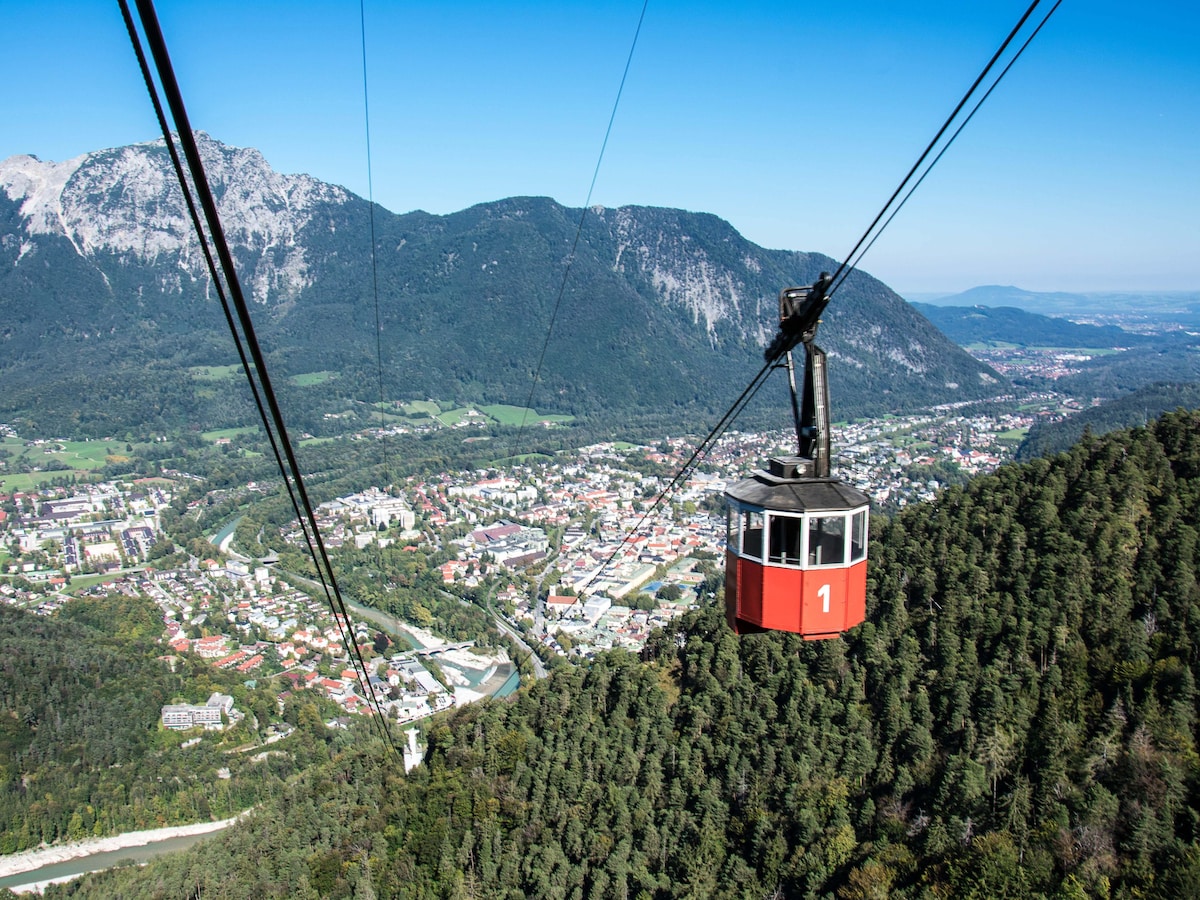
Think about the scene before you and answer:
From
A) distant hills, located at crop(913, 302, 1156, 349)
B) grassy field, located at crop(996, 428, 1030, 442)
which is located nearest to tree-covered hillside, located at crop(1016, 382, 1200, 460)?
grassy field, located at crop(996, 428, 1030, 442)

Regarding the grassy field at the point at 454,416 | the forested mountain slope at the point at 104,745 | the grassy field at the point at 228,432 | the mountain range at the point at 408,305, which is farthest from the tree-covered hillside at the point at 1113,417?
the grassy field at the point at 228,432

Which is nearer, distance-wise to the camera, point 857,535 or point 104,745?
point 857,535

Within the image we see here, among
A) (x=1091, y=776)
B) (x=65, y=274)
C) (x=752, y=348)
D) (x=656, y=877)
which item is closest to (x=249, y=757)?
(x=656, y=877)

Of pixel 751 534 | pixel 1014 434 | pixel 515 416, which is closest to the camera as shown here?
pixel 751 534

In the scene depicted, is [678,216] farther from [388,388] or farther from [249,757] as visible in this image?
[249,757]

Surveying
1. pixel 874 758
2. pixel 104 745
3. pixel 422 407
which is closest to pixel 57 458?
pixel 422 407

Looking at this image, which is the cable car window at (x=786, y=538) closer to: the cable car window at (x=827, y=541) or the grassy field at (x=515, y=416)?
the cable car window at (x=827, y=541)

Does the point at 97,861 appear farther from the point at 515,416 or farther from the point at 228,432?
the point at 515,416
